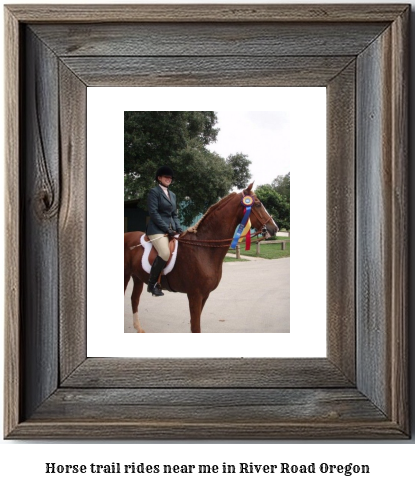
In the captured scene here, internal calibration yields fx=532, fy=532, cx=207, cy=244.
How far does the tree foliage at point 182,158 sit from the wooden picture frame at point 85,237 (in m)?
0.06

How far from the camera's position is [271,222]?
32.6 inches

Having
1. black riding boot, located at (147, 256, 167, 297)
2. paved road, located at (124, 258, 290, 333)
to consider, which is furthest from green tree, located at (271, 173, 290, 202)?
black riding boot, located at (147, 256, 167, 297)

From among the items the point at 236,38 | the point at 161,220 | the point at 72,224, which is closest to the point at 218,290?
the point at 161,220

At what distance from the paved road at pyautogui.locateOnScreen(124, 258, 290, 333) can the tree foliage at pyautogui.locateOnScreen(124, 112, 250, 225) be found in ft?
0.42

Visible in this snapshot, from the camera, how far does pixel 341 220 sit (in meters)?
0.82

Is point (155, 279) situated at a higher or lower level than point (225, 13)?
lower

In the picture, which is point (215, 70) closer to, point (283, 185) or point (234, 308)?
point (283, 185)

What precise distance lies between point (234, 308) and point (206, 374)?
0.11 m

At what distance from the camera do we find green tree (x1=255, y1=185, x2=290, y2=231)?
83cm

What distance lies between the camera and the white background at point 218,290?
2.69 ft

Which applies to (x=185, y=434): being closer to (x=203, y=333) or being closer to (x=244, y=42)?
(x=203, y=333)

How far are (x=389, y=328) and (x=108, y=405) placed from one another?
45 cm
